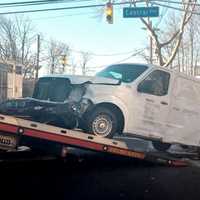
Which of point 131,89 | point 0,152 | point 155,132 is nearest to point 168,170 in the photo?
point 155,132

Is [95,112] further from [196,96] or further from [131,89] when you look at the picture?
[196,96]

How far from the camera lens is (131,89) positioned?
861 centimetres

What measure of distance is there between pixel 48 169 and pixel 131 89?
198 centimetres

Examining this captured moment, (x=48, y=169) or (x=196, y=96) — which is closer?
(x=48, y=169)

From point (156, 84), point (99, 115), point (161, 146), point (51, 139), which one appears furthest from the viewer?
point (161, 146)

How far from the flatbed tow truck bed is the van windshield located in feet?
4.58

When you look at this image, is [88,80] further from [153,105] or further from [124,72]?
[153,105]

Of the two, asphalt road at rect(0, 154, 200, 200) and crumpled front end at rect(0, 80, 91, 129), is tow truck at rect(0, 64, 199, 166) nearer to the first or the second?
crumpled front end at rect(0, 80, 91, 129)

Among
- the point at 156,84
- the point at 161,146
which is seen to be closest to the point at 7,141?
the point at 156,84

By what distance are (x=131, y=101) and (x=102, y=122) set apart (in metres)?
0.69

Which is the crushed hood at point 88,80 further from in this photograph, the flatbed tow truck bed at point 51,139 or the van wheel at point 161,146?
the van wheel at point 161,146

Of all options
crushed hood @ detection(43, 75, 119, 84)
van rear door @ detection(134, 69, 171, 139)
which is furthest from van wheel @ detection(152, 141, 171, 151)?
crushed hood @ detection(43, 75, 119, 84)

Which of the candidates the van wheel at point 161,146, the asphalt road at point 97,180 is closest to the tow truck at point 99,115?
the asphalt road at point 97,180

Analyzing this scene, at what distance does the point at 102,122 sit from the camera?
8.25 m
